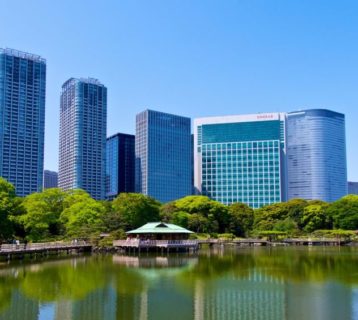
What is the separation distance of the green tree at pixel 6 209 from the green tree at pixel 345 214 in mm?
61655

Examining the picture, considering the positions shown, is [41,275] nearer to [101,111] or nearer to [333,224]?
[333,224]

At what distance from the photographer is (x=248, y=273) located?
3759cm

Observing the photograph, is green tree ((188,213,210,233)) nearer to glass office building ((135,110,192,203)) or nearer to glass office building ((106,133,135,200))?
glass office building ((135,110,192,203))

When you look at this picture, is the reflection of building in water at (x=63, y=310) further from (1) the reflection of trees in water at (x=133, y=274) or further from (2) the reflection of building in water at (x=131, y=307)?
(2) the reflection of building in water at (x=131, y=307)

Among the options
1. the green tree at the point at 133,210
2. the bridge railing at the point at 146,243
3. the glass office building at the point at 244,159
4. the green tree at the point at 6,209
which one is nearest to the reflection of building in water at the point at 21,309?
the green tree at the point at 6,209

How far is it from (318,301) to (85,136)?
140632 millimetres

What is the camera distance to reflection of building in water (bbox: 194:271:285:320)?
21967mm

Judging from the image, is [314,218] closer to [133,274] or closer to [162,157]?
[133,274]

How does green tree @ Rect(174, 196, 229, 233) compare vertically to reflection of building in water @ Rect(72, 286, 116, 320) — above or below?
above

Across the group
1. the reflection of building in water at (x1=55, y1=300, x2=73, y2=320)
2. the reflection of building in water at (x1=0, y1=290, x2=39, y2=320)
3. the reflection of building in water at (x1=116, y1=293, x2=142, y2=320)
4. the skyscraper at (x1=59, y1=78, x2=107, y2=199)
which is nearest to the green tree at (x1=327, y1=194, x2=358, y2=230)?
the reflection of building in water at (x1=116, y1=293, x2=142, y2=320)

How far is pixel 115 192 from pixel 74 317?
14673 cm

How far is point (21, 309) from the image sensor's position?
23.1m

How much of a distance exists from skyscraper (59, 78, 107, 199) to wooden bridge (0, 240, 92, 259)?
3780 inches

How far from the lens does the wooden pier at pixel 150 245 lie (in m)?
60.8
